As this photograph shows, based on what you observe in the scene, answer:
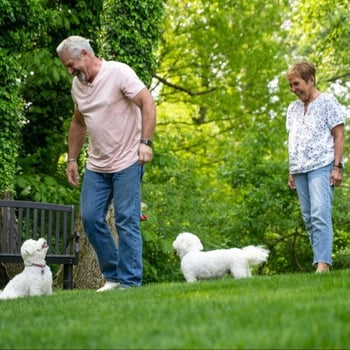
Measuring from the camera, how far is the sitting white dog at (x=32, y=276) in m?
6.48

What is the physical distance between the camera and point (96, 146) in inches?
247

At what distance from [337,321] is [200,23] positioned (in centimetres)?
1575

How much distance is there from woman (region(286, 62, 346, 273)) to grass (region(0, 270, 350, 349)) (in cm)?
117

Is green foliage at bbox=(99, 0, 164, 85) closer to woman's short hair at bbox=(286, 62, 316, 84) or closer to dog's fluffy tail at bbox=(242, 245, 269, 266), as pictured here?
dog's fluffy tail at bbox=(242, 245, 269, 266)

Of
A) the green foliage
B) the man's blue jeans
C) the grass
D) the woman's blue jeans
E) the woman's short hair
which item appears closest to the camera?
the grass

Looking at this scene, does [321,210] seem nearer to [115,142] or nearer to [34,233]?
[115,142]

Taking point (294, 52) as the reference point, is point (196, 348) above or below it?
below

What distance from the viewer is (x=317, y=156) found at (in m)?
6.51

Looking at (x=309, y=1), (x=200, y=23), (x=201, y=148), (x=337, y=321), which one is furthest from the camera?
(x=201, y=148)

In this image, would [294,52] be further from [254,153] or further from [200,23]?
[254,153]

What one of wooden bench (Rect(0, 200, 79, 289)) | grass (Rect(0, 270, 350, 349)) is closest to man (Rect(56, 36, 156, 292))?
grass (Rect(0, 270, 350, 349))

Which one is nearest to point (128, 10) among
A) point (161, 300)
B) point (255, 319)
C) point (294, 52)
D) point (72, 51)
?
point (72, 51)

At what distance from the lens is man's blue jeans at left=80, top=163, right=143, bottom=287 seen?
20.1ft

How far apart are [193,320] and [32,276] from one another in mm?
3070
